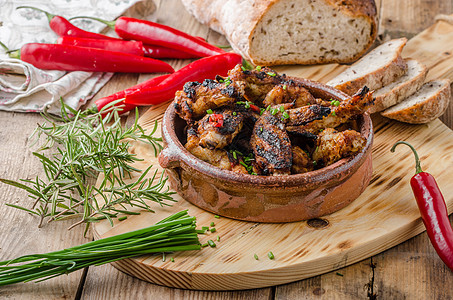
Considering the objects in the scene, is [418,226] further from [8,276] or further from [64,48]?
[64,48]

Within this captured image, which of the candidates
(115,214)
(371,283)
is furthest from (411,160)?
(115,214)

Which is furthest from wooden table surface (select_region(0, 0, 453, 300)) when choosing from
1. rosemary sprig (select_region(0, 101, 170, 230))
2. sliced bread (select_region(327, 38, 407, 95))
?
sliced bread (select_region(327, 38, 407, 95))

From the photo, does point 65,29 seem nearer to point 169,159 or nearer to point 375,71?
point 169,159

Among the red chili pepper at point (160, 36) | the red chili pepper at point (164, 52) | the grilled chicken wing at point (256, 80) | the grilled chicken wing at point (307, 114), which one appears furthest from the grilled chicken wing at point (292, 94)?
the red chili pepper at point (164, 52)

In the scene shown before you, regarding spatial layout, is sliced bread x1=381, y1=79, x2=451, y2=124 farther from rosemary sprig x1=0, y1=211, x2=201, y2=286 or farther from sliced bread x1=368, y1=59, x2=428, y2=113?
rosemary sprig x1=0, y1=211, x2=201, y2=286

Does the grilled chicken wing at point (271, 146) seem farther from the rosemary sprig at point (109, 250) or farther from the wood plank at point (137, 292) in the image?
the wood plank at point (137, 292)

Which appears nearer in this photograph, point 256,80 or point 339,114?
point 339,114

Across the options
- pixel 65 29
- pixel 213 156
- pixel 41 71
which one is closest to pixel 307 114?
pixel 213 156
